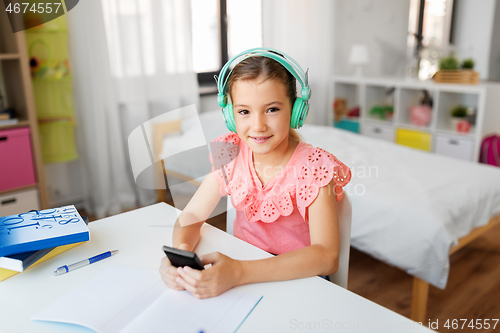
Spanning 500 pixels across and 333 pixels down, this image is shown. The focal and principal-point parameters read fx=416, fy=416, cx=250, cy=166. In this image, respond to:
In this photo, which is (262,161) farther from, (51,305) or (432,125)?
(432,125)

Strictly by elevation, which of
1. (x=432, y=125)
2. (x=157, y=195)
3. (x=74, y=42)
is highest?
(x=74, y=42)

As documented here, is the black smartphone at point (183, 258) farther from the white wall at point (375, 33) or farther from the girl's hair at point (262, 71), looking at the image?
the white wall at point (375, 33)

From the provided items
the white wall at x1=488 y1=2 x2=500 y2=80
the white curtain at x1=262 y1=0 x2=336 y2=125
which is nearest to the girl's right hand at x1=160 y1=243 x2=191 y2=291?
the white curtain at x1=262 y1=0 x2=336 y2=125

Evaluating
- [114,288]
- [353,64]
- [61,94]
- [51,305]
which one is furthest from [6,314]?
[353,64]

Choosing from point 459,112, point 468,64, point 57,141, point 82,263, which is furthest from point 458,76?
point 82,263

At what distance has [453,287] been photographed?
1.81m

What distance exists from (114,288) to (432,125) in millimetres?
2825

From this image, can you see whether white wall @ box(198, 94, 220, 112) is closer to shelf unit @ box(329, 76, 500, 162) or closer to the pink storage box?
shelf unit @ box(329, 76, 500, 162)

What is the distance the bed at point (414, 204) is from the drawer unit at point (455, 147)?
34.9 inches

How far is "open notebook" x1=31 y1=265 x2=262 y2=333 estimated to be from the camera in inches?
25.6

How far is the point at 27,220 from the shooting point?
0.91 m

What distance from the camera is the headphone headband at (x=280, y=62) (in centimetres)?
87

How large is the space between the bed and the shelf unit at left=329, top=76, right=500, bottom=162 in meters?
0.89

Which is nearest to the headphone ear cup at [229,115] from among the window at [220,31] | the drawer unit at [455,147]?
the window at [220,31]
